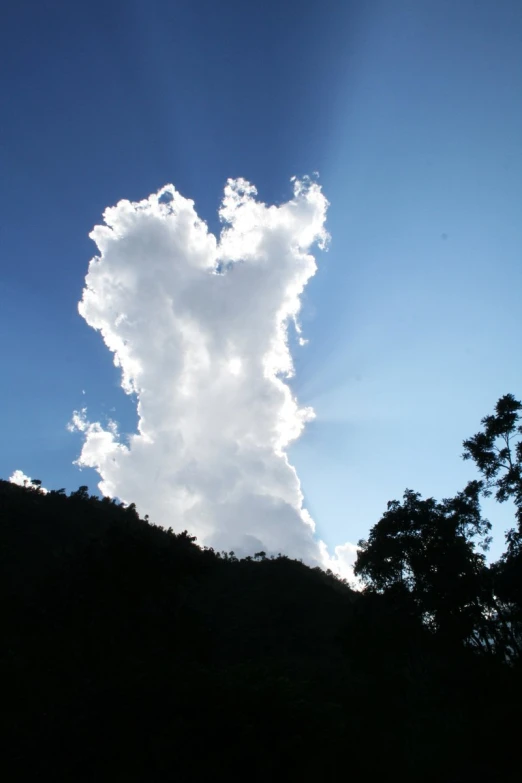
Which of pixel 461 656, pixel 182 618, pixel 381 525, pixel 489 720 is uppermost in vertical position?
pixel 381 525

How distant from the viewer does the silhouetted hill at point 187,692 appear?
31.4ft

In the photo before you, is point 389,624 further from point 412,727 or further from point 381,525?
point 412,727

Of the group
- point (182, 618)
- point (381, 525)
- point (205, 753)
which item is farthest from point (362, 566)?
point (205, 753)

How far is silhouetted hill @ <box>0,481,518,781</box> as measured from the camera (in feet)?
31.4

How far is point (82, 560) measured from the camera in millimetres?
15852

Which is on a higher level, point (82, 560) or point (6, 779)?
point (82, 560)

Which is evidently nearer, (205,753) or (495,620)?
(205,753)

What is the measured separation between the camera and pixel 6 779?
347 inches

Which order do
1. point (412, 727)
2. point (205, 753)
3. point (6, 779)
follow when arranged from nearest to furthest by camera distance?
1. point (6, 779)
2. point (205, 753)
3. point (412, 727)

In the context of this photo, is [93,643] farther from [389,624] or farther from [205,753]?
[389,624]

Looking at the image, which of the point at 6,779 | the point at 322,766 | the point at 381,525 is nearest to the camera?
the point at 6,779

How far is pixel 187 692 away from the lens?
35.2 feet

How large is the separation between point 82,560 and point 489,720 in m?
16.8

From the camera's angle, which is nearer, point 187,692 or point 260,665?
point 187,692
